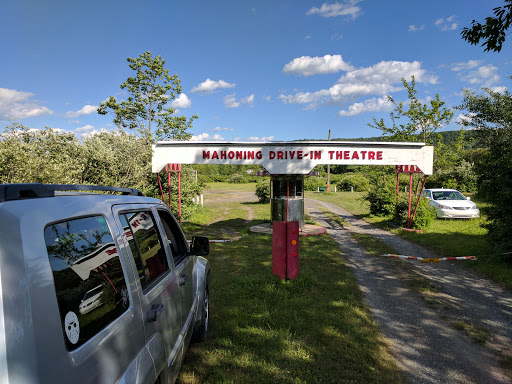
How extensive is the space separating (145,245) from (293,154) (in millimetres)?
9883

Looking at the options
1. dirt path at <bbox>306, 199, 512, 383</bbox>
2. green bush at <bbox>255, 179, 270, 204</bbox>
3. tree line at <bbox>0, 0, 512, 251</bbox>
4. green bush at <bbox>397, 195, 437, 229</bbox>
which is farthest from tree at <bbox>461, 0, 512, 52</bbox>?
green bush at <bbox>255, 179, 270, 204</bbox>

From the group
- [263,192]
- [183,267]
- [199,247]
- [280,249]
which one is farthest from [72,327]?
[263,192]

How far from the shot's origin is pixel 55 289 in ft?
4.14

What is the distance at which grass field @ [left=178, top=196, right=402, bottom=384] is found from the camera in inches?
137

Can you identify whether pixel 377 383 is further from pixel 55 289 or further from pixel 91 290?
pixel 55 289

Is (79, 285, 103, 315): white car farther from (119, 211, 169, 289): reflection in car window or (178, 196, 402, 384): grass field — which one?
(178, 196, 402, 384): grass field

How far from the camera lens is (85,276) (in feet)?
4.93

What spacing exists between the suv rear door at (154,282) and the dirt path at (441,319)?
2.69 metres

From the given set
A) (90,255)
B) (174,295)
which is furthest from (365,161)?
(90,255)

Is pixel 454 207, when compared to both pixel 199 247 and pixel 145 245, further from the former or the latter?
pixel 145 245

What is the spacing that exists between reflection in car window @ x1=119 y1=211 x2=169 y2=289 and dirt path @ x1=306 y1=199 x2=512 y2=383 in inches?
118

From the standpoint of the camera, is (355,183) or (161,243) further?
(355,183)

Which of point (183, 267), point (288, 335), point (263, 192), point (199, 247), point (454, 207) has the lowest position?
point (288, 335)

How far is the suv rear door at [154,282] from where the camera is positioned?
2.01 m
